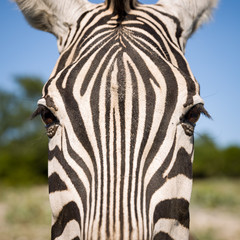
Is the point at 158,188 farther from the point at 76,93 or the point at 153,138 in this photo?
the point at 76,93

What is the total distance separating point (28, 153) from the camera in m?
45.1

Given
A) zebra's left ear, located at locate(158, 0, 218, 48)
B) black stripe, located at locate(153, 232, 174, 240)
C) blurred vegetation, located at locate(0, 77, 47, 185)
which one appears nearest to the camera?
black stripe, located at locate(153, 232, 174, 240)

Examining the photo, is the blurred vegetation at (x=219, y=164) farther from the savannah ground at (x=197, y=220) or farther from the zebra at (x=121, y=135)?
the zebra at (x=121, y=135)

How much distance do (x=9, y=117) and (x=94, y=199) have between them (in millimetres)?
61230

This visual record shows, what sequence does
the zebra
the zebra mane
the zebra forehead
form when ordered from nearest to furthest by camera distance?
the zebra < the zebra forehead < the zebra mane

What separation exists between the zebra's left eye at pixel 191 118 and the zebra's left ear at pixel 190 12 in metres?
1.15

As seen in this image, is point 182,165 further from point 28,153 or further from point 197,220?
point 28,153

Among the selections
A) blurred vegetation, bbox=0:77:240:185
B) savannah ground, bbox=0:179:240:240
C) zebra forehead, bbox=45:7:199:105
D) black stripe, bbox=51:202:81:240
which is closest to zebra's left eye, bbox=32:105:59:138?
zebra forehead, bbox=45:7:199:105

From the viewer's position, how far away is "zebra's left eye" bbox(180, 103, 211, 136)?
2489 mm

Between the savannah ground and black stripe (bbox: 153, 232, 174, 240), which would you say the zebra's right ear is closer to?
black stripe (bbox: 153, 232, 174, 240)

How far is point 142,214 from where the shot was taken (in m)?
2.01

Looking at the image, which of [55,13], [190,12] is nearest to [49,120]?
[55,13]

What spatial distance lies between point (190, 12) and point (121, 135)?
2.15 m

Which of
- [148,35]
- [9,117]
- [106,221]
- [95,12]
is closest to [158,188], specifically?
[106,221]
